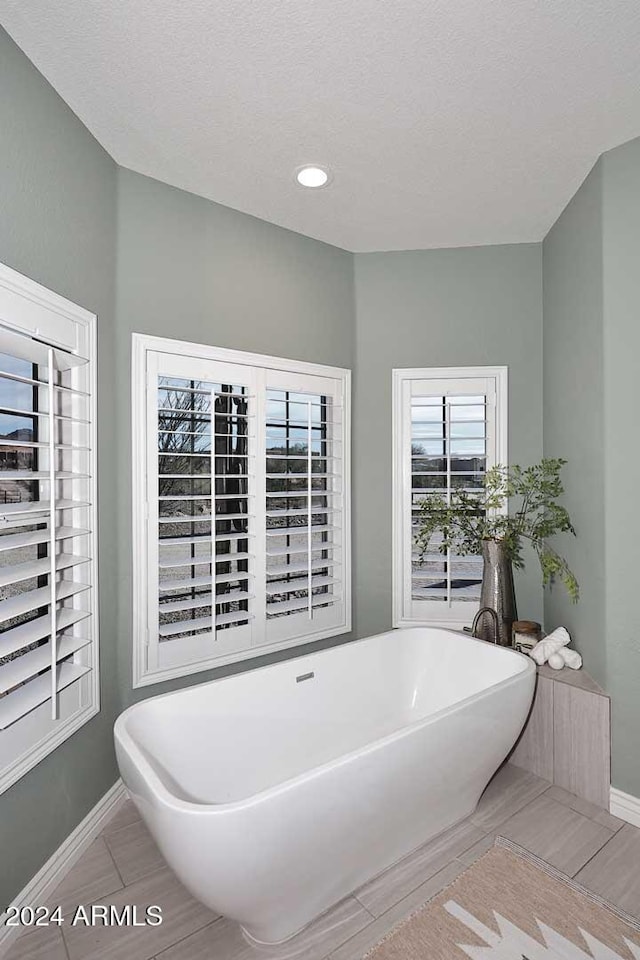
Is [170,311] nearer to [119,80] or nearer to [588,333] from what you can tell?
[119,80]

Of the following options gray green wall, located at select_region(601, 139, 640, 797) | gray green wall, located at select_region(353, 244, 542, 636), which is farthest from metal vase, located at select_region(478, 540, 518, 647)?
gray green wall, located at select_region(601, 139, 640, 797)

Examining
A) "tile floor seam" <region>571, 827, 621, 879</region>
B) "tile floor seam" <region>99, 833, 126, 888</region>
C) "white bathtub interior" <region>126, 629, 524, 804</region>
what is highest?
"white bathtub interior" <region>126, 629, 524, 804</region>

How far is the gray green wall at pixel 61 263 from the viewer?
1907 millimetres

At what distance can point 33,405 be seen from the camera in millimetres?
2205

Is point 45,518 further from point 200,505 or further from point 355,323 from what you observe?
point 355,323

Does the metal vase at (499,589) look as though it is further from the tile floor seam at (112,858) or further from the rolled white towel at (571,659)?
the tile floor seam at (112,858)

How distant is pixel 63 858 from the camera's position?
217 centimetres

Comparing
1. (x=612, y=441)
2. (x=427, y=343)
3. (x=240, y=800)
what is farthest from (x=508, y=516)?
(x=240, y=800)

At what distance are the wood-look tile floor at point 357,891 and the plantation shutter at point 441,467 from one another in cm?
109

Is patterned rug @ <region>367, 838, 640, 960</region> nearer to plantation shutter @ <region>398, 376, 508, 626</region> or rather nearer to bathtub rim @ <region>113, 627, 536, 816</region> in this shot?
bathtub rim @ <region>113, 627, 536, 816</region>

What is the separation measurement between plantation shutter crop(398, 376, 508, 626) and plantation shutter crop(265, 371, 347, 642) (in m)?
0.42

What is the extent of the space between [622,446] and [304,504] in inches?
63.6

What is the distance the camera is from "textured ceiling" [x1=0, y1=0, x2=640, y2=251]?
178cm

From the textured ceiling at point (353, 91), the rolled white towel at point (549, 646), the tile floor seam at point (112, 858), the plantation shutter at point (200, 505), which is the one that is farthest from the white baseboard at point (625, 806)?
the textured ceiling at point (353, 91)
